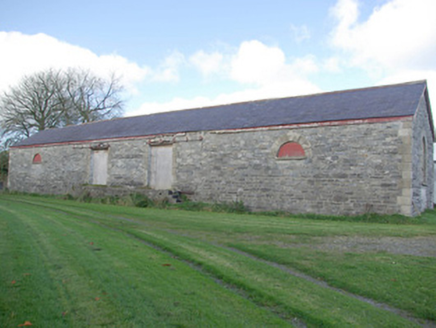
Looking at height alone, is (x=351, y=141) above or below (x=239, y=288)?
above

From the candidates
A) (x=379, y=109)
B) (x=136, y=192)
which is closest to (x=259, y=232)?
(x=379, y=109)

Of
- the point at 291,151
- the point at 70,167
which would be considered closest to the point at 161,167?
the point at 291,151

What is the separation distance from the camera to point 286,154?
1578cm

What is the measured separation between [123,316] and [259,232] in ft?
20.1

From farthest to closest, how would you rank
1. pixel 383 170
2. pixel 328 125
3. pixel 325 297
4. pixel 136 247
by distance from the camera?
1. pixel 328 125
2. pixel 383 170
3. pixel 136 247
4. pixel 325 297

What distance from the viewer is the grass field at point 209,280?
3.76m

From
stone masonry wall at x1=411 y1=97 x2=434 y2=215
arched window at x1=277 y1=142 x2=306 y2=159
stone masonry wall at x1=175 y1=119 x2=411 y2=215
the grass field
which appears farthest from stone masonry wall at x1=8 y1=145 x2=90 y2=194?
stone masonry wall at x1=411 y1=97 x2=434 y2=215

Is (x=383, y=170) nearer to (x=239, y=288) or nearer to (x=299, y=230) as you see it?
Answer: (x=299, y=230)

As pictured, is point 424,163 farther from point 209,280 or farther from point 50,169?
point 50,169

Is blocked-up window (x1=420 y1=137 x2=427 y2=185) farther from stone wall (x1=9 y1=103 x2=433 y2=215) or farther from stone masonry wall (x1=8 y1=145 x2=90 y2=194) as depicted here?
stone masonry wall (x1=8 y1=145 x2=90 y2=194)

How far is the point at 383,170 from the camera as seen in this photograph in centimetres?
1359

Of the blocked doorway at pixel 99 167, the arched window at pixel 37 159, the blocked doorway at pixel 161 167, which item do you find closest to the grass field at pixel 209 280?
the blocked doorway at pixel 161 167

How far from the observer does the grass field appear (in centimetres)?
376

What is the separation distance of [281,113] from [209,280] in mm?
13136
